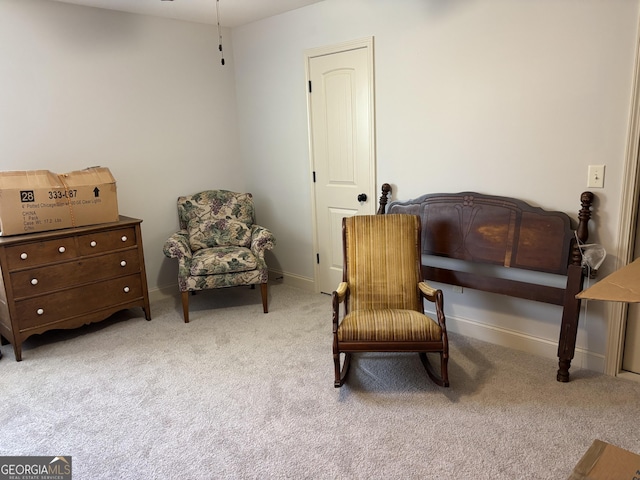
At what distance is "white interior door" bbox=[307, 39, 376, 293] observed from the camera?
356 cm

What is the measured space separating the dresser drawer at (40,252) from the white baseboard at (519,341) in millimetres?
2702

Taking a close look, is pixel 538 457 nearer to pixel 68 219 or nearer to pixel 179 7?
pixel 68 219

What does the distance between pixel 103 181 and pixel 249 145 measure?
1.61m

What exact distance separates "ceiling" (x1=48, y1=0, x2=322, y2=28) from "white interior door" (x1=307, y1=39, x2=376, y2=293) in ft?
1.55

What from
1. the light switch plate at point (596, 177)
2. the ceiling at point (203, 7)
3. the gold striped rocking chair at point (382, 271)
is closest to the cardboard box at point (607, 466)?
the gold striped rocking chair at point (382, 271)

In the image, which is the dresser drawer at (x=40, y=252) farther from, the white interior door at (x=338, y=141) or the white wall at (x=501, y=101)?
the white wall at (x=501, y=101)

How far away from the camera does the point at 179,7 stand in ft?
12.1

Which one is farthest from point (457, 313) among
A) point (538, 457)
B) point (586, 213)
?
point (538, 457)

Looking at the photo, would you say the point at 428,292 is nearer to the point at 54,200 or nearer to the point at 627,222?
the point at 627,222

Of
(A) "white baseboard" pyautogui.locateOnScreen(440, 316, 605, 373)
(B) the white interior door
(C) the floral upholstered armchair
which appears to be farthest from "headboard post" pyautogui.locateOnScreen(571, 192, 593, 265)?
(C) the floral upholstered armchair

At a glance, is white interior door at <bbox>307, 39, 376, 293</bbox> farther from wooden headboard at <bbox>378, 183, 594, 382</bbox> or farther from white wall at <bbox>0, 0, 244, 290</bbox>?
white wall at <bbox>0, 0, 244, 290</bbox>

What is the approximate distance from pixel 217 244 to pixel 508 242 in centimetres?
240

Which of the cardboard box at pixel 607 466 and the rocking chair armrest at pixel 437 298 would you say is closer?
the cardboard box at pixel 607 466

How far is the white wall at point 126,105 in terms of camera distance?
3385 mm
